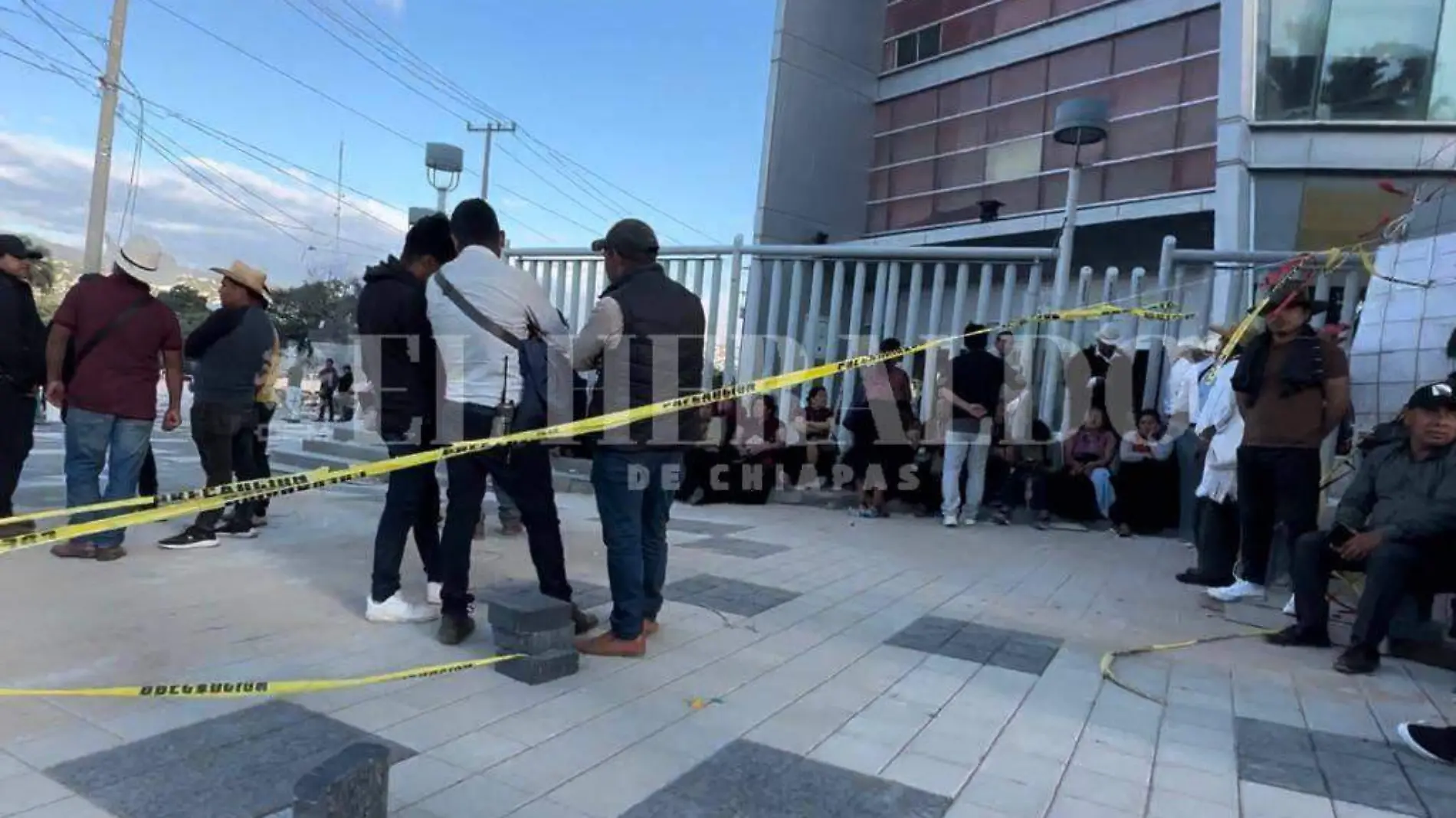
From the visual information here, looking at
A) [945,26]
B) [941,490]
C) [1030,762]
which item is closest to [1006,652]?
[1030,762]

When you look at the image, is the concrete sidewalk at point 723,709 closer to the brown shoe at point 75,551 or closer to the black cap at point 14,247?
the brown shoe at point 75,551

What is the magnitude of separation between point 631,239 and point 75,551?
3.71m

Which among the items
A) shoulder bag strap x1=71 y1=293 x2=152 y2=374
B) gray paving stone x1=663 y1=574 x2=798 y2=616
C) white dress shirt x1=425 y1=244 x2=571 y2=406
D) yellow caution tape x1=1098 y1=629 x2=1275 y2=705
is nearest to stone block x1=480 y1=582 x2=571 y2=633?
white dress shirt x1=425 y1=244 x2=571 y2=406

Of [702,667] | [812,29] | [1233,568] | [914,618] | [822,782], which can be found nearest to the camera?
[822,782]

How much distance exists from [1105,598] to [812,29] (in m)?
15.6

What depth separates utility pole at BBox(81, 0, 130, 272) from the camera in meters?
17.3

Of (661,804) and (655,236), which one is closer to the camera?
(661,804)

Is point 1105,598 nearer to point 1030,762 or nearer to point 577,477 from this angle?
point 1030,762

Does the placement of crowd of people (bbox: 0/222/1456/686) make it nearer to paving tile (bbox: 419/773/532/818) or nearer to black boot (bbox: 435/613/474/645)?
black boot (bbox: 435/613/474/645)

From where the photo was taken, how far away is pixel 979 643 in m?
4.26

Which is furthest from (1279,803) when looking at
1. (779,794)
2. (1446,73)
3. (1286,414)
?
(1446,73)

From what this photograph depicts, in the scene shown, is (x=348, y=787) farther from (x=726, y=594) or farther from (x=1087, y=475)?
(x=1087, y=475)

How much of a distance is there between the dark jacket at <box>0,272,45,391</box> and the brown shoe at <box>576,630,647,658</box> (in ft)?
12.5

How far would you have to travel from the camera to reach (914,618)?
4680 mm
